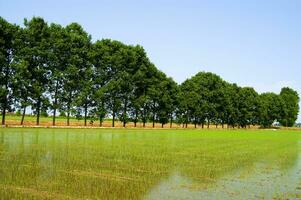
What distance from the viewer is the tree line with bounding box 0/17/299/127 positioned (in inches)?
2525

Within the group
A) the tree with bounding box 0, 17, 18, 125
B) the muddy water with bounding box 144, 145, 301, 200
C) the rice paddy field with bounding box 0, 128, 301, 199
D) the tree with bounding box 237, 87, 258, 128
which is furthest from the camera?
the tree with bounding box 237, 87, 258, 128

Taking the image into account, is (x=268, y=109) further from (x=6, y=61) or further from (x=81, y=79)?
(x=6, y=61)

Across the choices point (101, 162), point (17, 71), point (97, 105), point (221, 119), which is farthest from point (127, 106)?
point (101, 162)

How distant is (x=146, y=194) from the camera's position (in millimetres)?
13375

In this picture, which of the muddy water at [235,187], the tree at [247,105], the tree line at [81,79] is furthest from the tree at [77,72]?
the tree at [247,105]

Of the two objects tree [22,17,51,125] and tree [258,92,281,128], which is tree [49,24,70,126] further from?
tree [258,92,281,128]

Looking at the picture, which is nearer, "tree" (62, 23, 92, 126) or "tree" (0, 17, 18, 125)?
"tree" (0, 17, 18, 125)

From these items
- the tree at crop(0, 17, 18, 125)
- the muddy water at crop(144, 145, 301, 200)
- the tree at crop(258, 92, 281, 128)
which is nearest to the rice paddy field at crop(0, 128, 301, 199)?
the muddy water at crop(144, 145, 301, 200)

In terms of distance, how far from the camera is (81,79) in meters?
75.2

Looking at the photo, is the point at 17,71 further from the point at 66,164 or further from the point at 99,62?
the point at 66,164

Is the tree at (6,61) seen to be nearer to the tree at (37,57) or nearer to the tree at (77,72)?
the tree at (37,57)

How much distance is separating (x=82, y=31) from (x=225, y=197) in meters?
67.1

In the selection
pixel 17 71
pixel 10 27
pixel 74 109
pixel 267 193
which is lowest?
pixel 267 193

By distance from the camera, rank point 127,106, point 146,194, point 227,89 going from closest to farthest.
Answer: point 146,194 < point 127,106 < point 227,89
